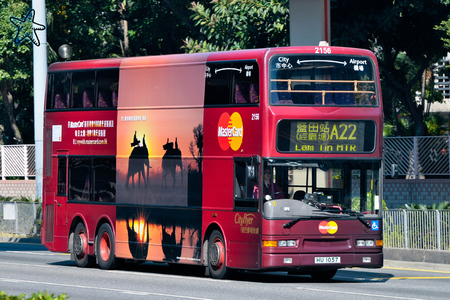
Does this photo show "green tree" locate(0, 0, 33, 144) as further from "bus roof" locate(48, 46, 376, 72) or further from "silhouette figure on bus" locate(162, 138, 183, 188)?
"silhouette figure on bus" locate(162, 138, 183, 188)

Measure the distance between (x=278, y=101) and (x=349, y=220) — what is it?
98.5 inches

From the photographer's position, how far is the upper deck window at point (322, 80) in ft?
56.0

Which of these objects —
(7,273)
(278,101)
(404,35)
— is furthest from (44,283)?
(404,35)

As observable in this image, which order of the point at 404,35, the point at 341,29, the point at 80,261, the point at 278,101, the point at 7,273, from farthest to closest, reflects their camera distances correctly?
the point at 404,35, the point at 341,29, the point at 80,261, the point at 7,273, the point at 278,101

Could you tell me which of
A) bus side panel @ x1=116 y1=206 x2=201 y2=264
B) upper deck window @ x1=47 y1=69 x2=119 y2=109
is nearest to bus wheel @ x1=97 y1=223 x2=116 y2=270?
bus side panel @ x1=116 y1=206 x2=201 y2=264

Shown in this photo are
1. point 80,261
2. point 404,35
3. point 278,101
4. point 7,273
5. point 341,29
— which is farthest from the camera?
point 404,35

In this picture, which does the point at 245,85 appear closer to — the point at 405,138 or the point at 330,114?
the point at 330,114

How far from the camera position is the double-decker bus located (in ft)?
55.7

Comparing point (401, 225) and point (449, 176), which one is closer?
point (401, 225)

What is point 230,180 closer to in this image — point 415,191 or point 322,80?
point 322,80

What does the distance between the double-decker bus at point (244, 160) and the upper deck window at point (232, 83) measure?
25 millimetres

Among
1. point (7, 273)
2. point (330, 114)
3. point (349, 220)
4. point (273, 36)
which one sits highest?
point (273, 36)

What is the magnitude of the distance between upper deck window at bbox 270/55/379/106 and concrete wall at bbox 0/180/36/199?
77.5 ft

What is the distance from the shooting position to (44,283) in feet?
58.5
